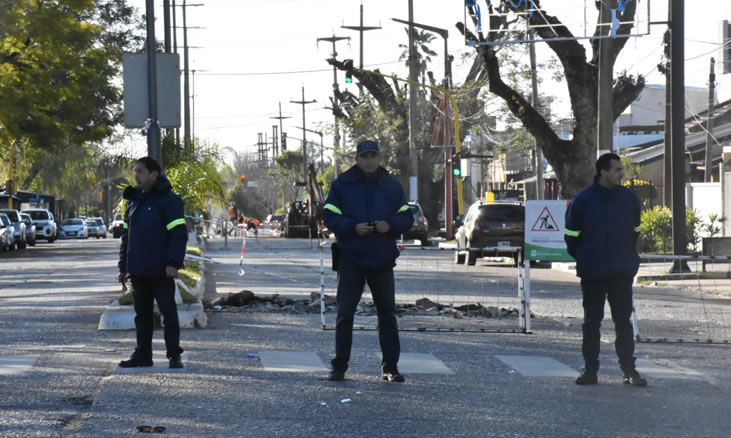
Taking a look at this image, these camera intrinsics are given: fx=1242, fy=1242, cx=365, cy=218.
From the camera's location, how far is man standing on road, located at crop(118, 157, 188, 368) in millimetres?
10141

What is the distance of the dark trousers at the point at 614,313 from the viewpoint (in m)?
9.88

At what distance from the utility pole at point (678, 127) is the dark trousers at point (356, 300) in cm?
1633

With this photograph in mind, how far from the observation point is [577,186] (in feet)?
97.3

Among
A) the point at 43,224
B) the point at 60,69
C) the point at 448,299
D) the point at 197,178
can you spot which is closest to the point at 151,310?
the point at 448,299

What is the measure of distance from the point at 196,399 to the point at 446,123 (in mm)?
39939

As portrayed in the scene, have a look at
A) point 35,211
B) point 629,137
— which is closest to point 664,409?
point 35,211

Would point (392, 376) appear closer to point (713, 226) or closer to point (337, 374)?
point (337, 374)

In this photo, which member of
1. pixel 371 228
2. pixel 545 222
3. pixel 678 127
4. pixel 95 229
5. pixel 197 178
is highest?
pixel 678 127

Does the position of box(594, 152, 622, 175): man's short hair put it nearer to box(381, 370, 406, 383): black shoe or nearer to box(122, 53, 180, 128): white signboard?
box(381, 370, 406, 383): black shoe

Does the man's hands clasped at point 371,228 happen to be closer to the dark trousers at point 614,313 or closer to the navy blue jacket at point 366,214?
the navy blue jacket at point 366,214

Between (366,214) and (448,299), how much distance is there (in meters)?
9.12

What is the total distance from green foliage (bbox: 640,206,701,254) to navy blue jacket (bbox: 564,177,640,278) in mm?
20340

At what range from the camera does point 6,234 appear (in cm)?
4512

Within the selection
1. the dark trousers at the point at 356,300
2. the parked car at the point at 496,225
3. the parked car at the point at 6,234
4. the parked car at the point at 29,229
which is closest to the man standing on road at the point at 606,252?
the dark trousers at the point at 356,300
